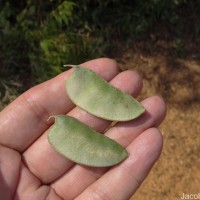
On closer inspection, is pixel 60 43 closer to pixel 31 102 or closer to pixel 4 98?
pixel 4 98

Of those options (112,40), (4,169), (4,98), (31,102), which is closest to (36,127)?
(31,102)

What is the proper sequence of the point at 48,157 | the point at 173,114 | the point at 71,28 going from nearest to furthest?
the point at 48,157
the point at 173,114
the point at 71,28

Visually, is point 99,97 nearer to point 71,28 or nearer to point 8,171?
point 8,171

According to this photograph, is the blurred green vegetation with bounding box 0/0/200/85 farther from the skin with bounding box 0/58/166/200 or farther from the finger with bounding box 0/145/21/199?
the finger with bounding box 0/145/21/199

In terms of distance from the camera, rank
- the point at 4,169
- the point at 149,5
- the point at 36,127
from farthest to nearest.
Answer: the point at 149,5 < the point at 36,127 < the point at 4,169

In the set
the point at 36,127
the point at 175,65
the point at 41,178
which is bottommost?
the point at 175,65

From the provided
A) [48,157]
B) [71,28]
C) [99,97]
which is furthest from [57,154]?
[71,28]
